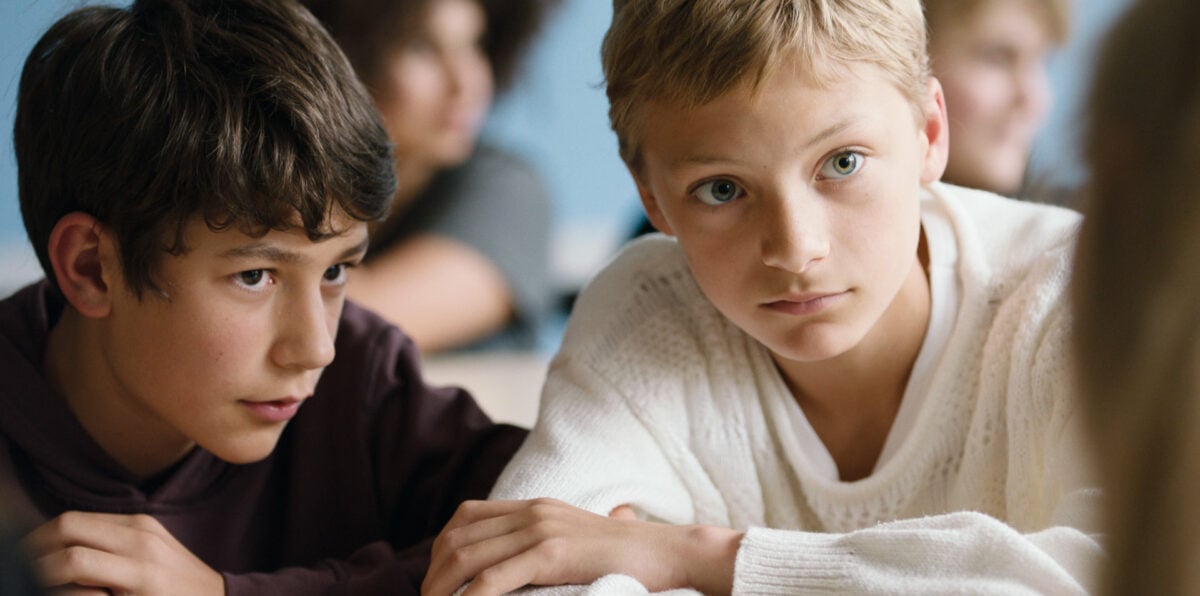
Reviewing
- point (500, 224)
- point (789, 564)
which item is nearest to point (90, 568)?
point (789, 564)

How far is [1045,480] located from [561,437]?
0.37 m

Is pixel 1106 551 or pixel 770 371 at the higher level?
pixel 770 371

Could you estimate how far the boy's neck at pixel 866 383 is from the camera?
1092 mm

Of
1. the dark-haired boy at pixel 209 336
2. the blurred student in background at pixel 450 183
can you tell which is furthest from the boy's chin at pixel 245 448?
the blurred student in background at pixel 450 183

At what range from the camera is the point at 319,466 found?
1201 mm

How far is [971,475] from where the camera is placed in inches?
41.1

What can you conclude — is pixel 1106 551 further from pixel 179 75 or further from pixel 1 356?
pixel 1 356

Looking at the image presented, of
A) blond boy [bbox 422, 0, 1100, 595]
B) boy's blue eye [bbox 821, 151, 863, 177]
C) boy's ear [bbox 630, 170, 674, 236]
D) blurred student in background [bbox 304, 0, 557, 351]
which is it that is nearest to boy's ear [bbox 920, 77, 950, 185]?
blond boy [bbox 422, 0, 1100, 595]

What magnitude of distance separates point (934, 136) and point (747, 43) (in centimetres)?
22

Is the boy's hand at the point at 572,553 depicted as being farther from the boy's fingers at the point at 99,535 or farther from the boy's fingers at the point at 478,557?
the boy's fingers at the point at 99,535

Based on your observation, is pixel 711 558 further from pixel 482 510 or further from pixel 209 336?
pixel 209 336

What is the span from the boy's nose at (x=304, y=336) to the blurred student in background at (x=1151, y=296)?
0.65m

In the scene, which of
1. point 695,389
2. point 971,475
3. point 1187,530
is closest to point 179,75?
point 695,389

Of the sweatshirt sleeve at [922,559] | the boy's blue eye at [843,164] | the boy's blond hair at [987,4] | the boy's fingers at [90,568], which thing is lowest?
the sweatshirt sleeve at [922,559]
